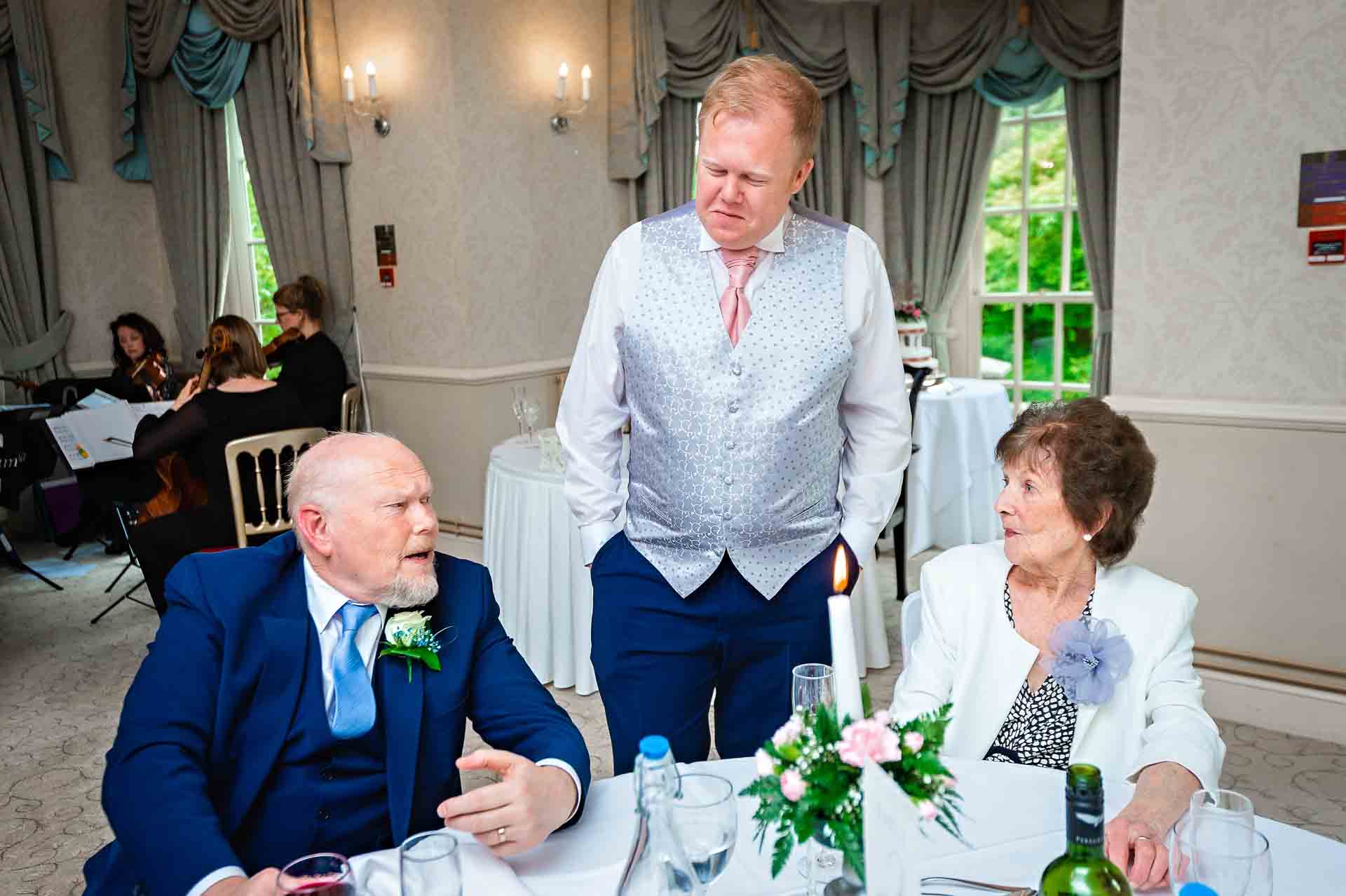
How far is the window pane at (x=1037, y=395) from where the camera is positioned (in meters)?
6.27

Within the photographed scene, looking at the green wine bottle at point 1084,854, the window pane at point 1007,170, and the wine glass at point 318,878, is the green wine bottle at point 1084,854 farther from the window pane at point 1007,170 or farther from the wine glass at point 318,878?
the window pane at point 1007,170

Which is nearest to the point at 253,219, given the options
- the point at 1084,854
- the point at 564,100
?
the point at 564,100

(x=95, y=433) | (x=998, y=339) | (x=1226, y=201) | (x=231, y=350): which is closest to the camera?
(x=1226, y=201)

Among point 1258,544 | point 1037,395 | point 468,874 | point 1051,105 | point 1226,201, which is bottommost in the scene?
point 1258,544

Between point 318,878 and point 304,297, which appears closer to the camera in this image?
point 318,878

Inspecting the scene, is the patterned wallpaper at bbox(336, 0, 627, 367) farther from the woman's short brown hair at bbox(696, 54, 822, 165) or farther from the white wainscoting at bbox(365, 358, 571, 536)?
the woman's short brown hair at bbox(696, 54, 822, 165)

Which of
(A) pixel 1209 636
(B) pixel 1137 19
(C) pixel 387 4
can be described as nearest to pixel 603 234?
(C) pixel 387 4

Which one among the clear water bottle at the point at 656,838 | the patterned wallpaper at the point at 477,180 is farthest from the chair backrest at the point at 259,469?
the clear water bottle at the point at 656,838

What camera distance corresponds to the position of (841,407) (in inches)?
82.4

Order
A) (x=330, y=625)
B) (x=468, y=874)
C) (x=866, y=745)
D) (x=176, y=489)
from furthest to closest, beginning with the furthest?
1. (x=176, y=489)
2. (x=330, y=625)
3. (x=468, y=874)
4. (x=866, y=745)

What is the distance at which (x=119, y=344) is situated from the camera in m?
6.69

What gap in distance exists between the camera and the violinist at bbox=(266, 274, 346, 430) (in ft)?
19.2

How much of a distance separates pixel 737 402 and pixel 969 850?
84 centimetres

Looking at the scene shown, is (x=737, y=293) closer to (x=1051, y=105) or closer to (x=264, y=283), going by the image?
(x=1051, y=105)
